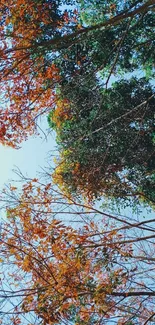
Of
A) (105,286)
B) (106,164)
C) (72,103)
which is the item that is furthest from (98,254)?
(72,103)

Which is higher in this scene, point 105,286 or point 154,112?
point 154,112

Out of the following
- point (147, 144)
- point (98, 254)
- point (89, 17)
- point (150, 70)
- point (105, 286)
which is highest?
point (89, 17)

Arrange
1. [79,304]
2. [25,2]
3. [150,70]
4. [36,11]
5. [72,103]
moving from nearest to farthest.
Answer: [79,304] < [25,2] < [36,11] < [72,103] < [150,70]

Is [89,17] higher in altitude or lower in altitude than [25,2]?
higher

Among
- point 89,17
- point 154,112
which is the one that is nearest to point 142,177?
point 154,112

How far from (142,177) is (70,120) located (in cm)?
343

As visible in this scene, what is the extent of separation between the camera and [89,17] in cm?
1233

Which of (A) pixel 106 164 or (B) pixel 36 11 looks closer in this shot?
(B) pixel 36 11

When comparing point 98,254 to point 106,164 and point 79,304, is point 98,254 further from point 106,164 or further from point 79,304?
point 106,164

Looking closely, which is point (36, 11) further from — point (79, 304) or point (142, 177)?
point (79, 304)

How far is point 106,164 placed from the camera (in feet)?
38.9

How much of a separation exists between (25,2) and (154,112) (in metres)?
5.74

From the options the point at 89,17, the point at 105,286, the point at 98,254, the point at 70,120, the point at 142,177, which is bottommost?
the point at 105,286

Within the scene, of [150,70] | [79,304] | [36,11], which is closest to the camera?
[79,304]
